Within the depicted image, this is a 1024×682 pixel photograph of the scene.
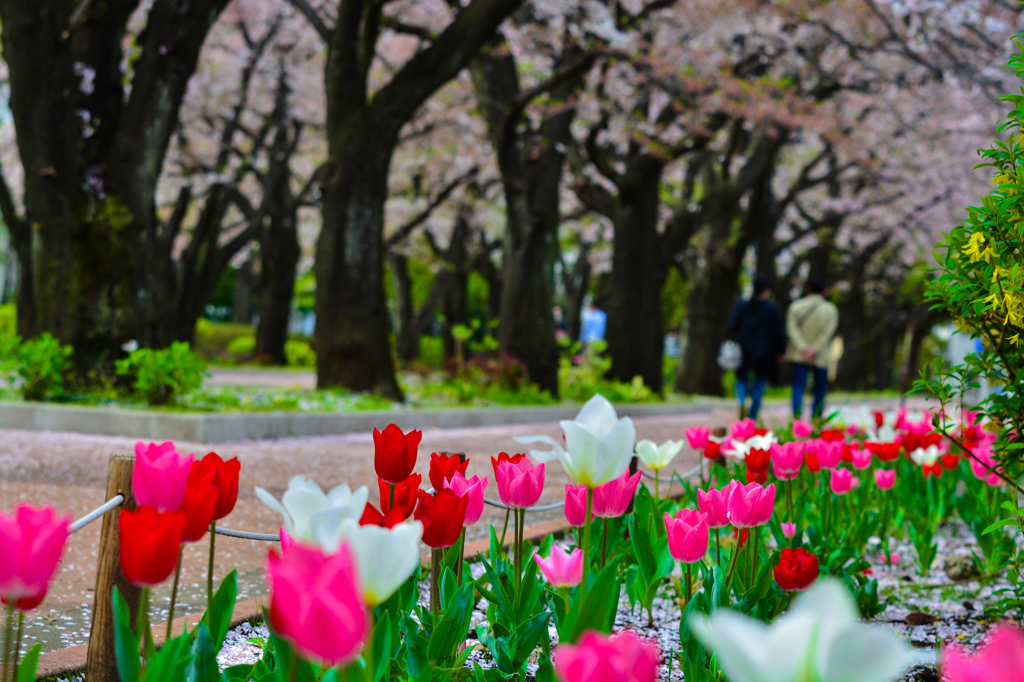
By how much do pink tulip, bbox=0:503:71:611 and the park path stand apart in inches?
65.3

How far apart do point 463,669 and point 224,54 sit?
20.7 metres

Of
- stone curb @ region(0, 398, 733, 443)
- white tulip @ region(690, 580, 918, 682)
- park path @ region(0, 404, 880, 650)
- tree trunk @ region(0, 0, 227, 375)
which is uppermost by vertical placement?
tree trunk @ region(0, 0, 227, 375)

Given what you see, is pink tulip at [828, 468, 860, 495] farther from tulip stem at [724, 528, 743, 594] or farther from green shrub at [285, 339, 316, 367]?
green shrub at [285, 339, 316, 367]

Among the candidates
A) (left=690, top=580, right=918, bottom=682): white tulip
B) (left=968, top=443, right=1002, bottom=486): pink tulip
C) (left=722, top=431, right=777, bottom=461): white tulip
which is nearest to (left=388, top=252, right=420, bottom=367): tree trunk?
(left=968, top=443, right=1002, bottom=486): pink tulip

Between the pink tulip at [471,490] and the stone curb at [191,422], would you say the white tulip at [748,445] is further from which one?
the stone curb at [191,422]

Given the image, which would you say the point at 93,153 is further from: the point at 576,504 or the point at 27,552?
the point at 27,552

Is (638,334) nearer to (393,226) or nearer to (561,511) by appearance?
(561,511)

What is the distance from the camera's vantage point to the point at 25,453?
6.51 m

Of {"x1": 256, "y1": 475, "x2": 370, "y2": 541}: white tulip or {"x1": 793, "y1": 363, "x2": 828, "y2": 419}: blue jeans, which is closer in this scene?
{"x1": 256, "y1": 475, "x2": 370, "y2": 541}: white tulip

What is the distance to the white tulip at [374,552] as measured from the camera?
1.11m

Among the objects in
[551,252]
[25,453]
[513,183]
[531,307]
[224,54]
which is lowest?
[25,453]

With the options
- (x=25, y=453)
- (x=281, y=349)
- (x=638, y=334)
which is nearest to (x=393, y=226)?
(x=281, y=349)

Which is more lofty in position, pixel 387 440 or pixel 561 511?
pixel 387 440

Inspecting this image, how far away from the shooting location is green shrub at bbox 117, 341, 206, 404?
8266 mm
